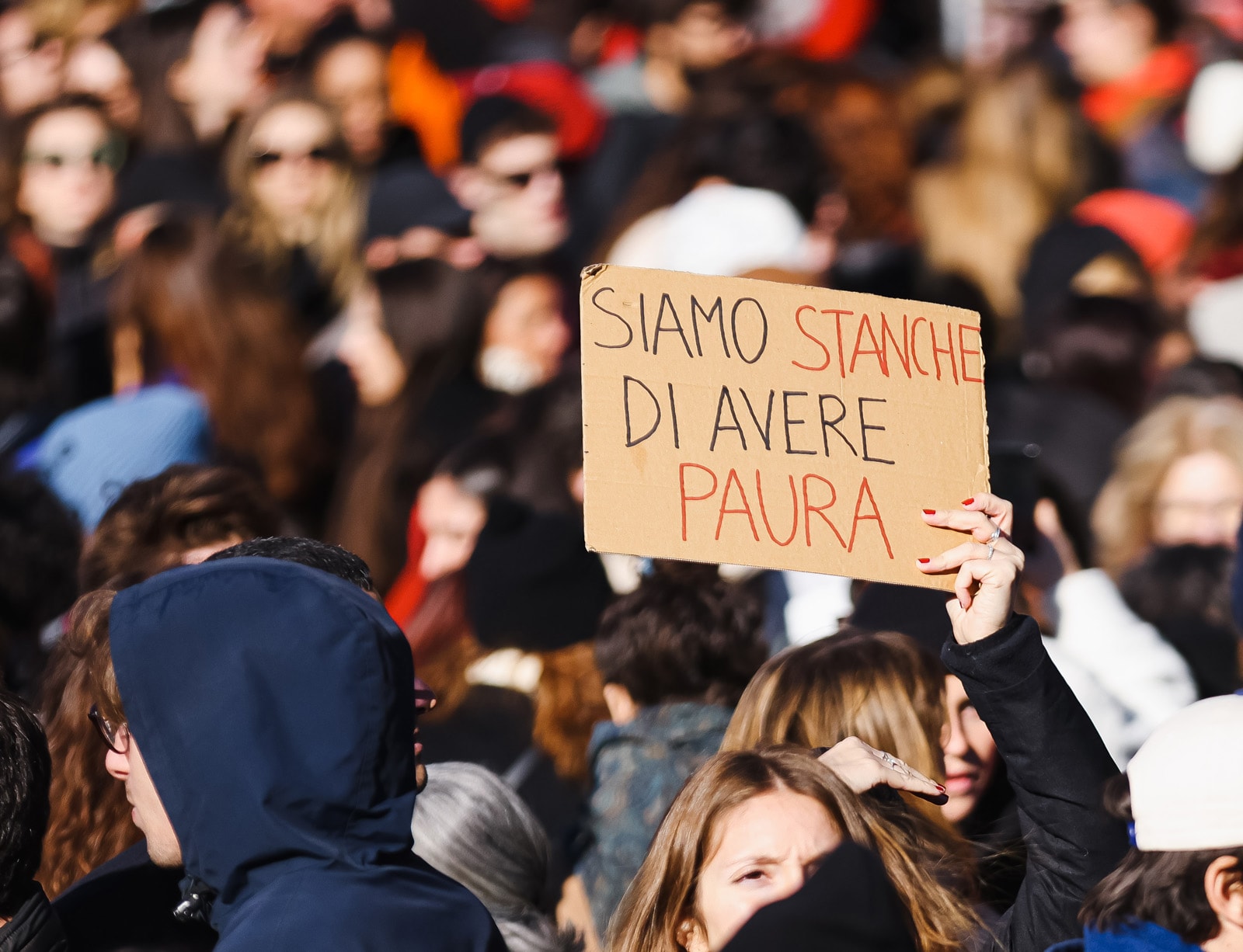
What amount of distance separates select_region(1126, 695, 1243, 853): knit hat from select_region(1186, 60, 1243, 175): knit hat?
4.37 meters

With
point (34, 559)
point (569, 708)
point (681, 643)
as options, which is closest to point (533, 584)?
point (569, 708)

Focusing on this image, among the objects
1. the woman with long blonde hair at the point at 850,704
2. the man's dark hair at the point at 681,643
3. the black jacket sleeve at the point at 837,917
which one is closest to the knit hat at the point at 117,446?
the man's dark hair at the point at 681,643

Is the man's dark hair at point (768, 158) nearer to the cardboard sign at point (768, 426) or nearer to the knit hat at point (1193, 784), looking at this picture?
the cardboard sign at point (768, 426)

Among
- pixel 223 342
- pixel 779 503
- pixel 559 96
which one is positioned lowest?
pixel 223 342

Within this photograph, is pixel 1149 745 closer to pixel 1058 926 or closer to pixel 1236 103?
pixel 1058 926

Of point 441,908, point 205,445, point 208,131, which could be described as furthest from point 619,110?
point 441,908

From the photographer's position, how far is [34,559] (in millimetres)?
3719

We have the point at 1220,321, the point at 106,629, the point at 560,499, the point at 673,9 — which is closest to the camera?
the point at 106,629

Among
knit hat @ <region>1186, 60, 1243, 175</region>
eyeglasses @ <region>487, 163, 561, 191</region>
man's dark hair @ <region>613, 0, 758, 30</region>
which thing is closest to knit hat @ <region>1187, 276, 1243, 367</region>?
knit hat @ <region>1186, 60, 1243, 175</region>

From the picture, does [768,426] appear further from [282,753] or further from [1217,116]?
[1217,116]

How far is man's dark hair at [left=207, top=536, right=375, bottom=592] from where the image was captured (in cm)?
A: 234

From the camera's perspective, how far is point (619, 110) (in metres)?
7.00

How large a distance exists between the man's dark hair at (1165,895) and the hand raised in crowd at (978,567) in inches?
16.0

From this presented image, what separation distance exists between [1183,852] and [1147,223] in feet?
14.4
